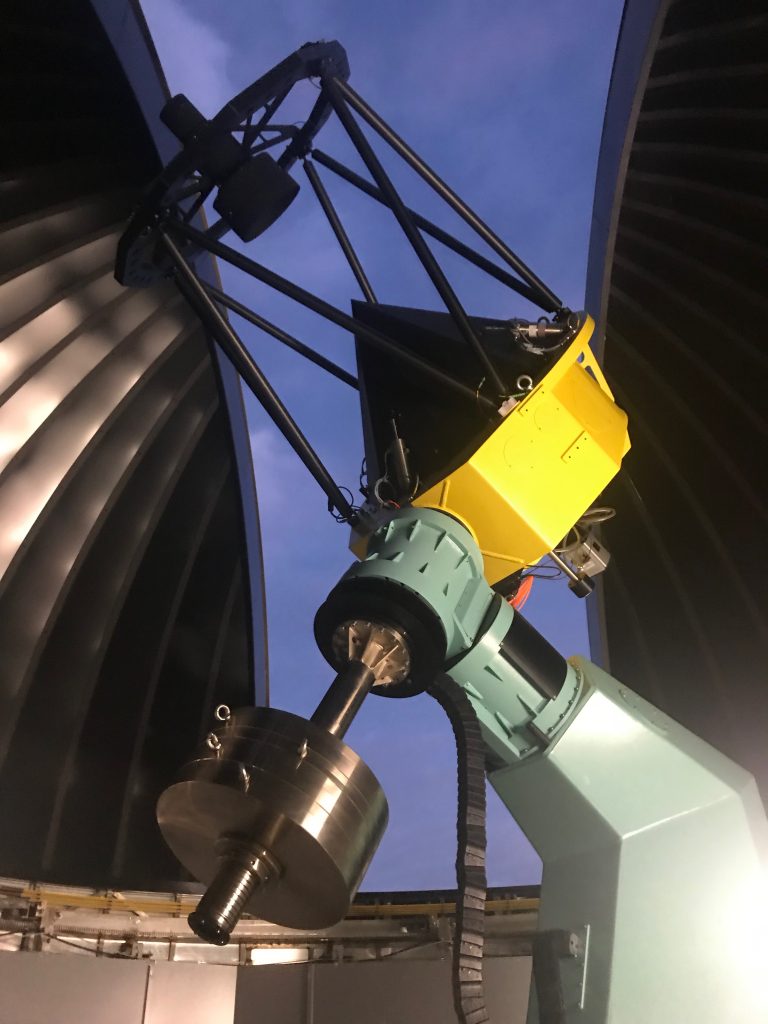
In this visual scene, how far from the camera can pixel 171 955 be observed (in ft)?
22.3

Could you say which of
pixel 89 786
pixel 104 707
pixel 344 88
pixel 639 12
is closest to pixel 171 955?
pixel 89 786

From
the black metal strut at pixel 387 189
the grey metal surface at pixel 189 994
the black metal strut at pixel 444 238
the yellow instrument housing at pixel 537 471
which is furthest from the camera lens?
the grey metal surface at pixel 189 994

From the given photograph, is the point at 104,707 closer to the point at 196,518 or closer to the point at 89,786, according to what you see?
the point at 89,786

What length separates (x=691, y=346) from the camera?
7.45m

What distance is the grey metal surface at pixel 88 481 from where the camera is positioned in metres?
6.38

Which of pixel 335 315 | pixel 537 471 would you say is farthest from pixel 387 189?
pixel 537 471

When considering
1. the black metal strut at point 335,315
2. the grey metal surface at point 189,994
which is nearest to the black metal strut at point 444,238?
the black metal strut at point 335,315

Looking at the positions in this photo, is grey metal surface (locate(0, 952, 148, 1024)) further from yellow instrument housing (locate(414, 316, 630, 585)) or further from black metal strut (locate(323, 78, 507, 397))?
black metal strut (locate(323, 78, 507, 397))

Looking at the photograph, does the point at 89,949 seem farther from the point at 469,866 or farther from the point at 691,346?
the point at 691,346

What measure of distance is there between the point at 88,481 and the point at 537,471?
5827mm

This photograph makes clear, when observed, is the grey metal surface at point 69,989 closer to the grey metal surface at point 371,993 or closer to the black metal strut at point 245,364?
the grey metal surface at point 371,993

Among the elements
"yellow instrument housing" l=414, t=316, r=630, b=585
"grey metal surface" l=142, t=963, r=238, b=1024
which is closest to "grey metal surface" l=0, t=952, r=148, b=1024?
"grey metal surface" l=142, t=963, r=238, b=1024

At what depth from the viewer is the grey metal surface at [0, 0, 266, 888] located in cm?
638

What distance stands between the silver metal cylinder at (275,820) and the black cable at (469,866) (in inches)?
8.3
